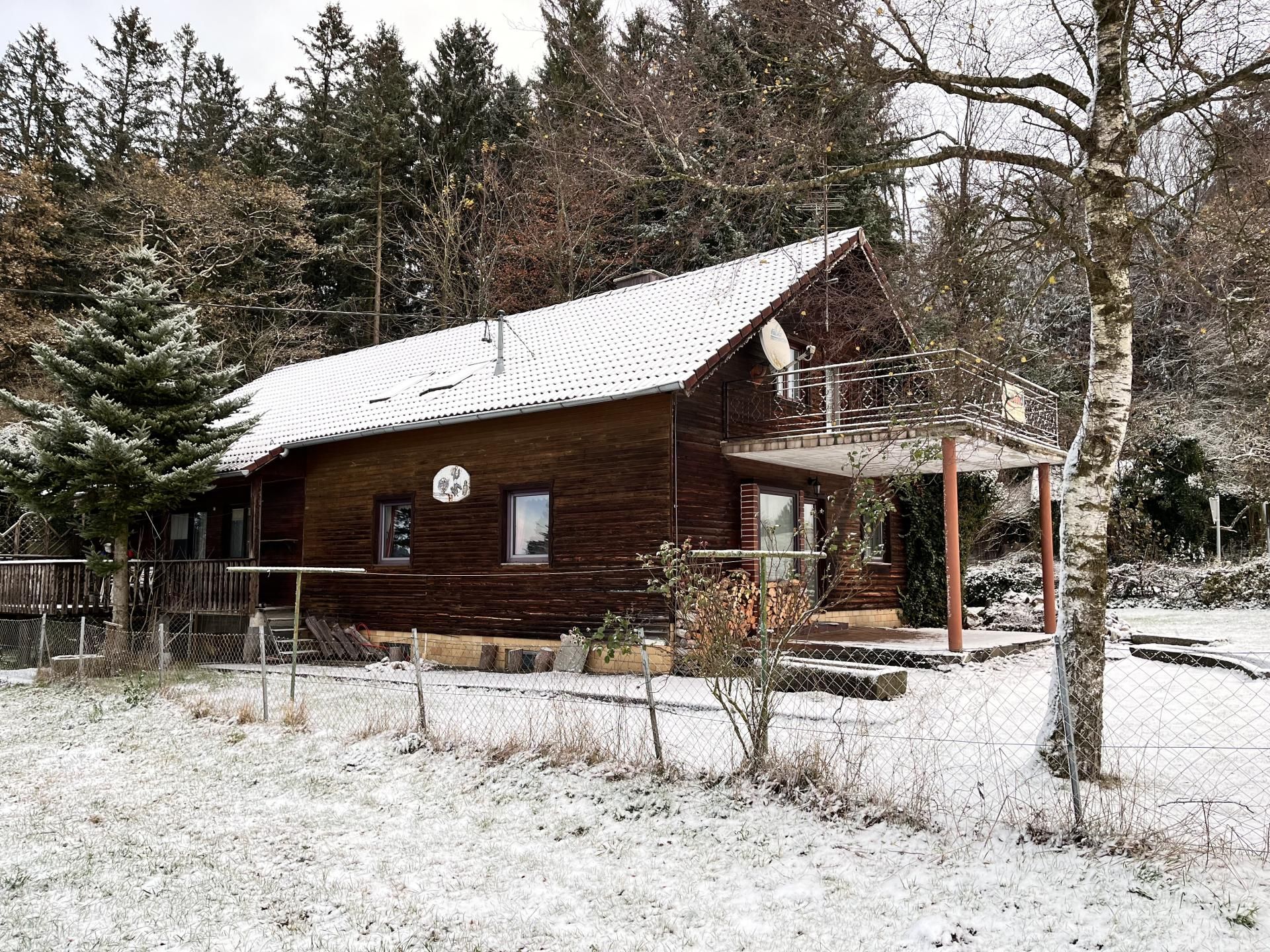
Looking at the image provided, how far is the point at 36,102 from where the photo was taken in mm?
31156

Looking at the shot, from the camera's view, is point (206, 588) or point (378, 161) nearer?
point (206, 588)

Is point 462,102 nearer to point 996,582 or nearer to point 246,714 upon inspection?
point 996,582

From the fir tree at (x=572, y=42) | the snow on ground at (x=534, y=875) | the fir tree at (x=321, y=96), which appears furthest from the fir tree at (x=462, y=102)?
the snow on ground at (x=534, y=875)

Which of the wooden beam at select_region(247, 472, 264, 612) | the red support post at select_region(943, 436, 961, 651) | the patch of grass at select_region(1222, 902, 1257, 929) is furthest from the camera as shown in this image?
the wooden beam at select_region(247, 472, 264, 612)

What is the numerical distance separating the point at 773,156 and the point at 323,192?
87.1 ft

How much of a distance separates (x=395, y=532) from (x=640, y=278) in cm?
708

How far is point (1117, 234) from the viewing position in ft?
22.1

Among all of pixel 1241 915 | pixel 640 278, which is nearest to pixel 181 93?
pixel 640 278

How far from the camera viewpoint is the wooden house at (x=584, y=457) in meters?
13.4

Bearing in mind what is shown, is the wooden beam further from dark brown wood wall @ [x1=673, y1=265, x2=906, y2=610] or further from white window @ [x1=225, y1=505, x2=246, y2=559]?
dark brown wood wall @ [x1=673, y1=265, x2=906, y2=610]

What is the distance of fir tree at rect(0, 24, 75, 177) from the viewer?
30484mm

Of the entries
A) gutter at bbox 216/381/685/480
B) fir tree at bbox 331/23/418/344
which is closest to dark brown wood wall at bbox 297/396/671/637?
gutter at bbox 216/381/685/480

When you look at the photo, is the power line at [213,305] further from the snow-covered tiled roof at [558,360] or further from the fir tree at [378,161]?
the snow-covered tiled roof at [558,360]

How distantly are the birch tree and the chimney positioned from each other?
37.8 feet
